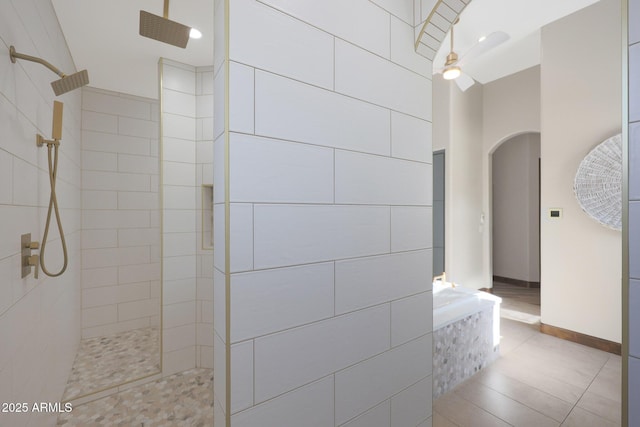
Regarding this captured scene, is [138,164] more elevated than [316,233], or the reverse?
[138,164]

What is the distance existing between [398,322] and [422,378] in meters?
0.32

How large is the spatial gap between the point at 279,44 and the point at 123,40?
191 cm

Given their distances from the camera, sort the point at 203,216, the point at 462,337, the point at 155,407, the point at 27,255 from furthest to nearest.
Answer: the point at 203,216 < the point at 462,337 < the point at 155,407 < the point at 27,255

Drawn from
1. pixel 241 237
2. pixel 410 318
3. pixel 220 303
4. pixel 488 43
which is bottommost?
pixel 410 318

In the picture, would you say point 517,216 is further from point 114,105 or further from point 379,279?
point 114,105

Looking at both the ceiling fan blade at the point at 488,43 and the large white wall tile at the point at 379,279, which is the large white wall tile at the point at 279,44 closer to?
the large white wall tile at the point at 379,279

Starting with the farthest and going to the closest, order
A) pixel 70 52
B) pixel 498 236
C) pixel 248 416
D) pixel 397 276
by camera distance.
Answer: pixel 498 236, pixel 70 52, pixel 397 276, pixel 248 416

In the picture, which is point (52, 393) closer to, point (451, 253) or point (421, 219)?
point (421, 219)

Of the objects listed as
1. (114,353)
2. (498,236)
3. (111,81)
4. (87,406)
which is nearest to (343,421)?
(87,406)

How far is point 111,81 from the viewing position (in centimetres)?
275

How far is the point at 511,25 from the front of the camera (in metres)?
2.98

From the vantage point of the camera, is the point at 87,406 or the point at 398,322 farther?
the point at 87,406

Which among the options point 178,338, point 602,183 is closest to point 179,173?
point 178,338

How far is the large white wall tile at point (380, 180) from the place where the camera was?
3.25 ft
